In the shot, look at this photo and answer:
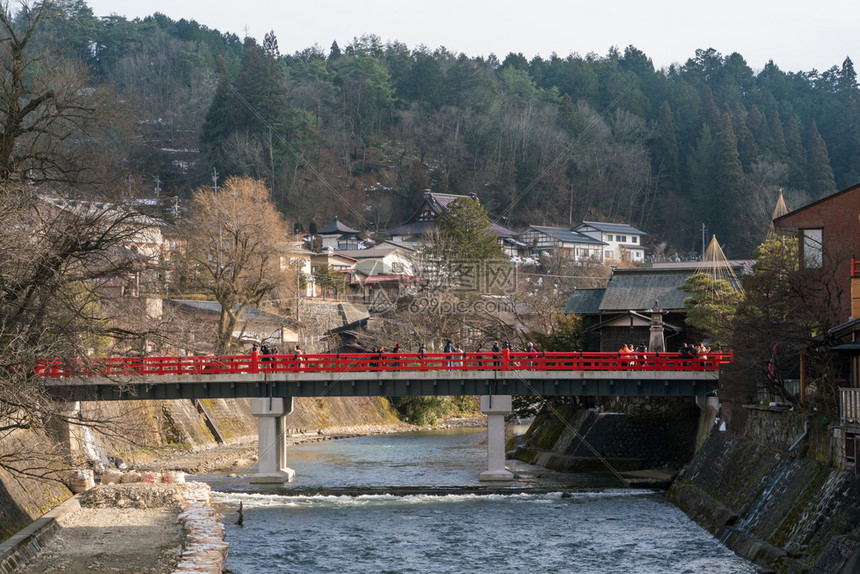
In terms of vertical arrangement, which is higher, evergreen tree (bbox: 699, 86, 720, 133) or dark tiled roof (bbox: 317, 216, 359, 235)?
evergreen tree (bbox: 699, 86, 720, 133)

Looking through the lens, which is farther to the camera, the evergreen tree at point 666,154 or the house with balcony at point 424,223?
the evergreen tree at point 666,154

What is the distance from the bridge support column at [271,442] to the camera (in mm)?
37125

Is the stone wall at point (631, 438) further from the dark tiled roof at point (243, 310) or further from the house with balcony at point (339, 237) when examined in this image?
the house with balcony at point (339, 237)

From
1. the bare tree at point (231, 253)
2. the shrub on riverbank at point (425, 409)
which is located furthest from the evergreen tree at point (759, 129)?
the bare tree at point (231, 253)

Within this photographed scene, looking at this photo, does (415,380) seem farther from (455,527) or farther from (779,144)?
(779,144)

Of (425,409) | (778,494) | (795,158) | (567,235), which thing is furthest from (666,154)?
(778,494)

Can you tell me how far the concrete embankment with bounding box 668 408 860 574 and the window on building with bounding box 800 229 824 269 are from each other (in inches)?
258

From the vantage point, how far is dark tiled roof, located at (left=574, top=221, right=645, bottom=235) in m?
104

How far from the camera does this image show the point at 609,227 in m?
106

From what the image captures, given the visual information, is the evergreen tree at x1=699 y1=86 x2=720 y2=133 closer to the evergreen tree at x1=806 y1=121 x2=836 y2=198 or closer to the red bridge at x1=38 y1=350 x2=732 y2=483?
the evergreen tree at x1=806 y1=121 x2=836 y2=198

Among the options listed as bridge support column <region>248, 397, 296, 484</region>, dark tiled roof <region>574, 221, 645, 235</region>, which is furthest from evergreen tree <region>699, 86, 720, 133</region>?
bridge support column <region>248, 397, 296, 484</region>

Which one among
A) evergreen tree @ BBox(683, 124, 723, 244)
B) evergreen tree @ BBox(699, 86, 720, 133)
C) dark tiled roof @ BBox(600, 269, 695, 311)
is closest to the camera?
dark tiled roof @ BBox(600, 269, 695, 311)

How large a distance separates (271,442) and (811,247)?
22.0 metres

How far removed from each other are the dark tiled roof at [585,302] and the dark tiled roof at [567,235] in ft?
164
